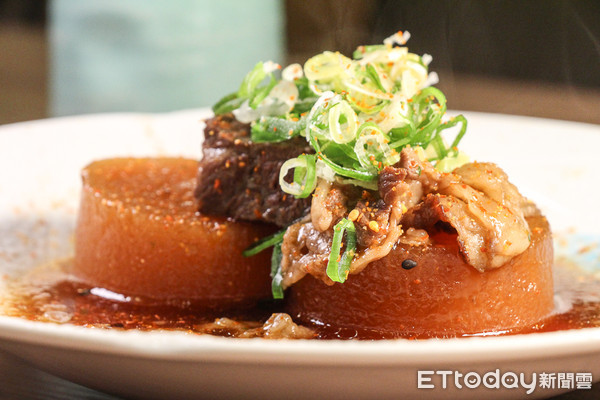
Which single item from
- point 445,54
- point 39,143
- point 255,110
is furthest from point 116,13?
point 255,110

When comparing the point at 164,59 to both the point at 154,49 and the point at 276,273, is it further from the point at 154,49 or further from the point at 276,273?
the point at 276,273

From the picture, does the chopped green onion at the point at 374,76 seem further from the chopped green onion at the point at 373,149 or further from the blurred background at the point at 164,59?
the blurred background at the point at 164,59

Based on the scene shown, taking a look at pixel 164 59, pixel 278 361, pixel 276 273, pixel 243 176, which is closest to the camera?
pixel 278 361

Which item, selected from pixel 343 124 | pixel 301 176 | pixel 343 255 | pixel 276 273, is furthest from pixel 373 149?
pixel 276 273

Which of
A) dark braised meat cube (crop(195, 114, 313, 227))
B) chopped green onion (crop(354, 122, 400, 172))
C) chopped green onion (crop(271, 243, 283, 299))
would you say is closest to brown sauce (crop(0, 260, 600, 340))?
→ chopped green onion (crop(271, 243, 283, 299))

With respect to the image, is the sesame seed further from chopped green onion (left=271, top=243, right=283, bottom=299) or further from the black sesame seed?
chopped green onion (left=271, top=243, right=283, bottom=299)

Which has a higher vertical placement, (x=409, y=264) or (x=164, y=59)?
(x=164, y=59)
